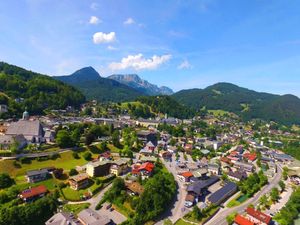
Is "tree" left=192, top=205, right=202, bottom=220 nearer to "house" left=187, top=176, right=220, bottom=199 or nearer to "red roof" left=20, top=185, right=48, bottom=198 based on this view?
"house" left=187, top=176, right=220, bottom=199

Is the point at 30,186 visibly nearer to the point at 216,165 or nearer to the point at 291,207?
the point at 216,165

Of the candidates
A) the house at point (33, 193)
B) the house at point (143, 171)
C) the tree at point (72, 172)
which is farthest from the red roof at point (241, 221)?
the house at point (33, 193)

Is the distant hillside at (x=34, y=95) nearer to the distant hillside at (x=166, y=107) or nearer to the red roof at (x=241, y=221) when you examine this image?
the distant hillside at (x=166, y=107)

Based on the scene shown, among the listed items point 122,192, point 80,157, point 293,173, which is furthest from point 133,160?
point 293,173

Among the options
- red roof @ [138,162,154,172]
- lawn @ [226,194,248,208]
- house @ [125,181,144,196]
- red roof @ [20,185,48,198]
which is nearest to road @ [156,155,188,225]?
house @ [125,181,144,196]

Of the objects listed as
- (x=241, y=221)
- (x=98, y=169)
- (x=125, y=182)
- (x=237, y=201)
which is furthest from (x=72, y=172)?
(x=237, y=201)
